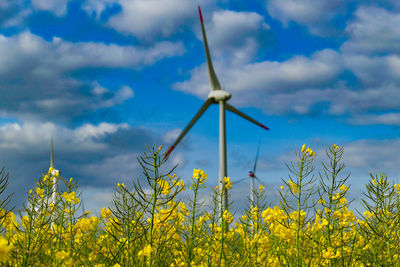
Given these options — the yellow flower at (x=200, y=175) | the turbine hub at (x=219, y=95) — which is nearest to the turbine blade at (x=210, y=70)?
the turbine hub at (x=219, y=95)

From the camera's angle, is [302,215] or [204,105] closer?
[302,215]

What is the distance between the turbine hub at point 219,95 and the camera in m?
25.2

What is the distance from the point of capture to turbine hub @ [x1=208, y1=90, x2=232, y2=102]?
82.6ft

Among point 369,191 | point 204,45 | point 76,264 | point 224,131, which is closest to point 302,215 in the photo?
point 369,191

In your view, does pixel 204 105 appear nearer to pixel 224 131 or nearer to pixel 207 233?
pixel 224 131

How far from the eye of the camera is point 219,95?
993 inches

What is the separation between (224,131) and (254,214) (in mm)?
15773

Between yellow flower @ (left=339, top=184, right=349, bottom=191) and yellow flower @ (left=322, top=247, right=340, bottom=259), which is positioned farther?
yellow flower @ (left=339, top=184, right=349, bottom=191)

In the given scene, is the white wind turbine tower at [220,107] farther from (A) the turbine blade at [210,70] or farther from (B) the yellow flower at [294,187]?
(B) the yellow flower at [294,187]

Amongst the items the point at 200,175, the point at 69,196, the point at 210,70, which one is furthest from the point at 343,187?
the point at 210,70

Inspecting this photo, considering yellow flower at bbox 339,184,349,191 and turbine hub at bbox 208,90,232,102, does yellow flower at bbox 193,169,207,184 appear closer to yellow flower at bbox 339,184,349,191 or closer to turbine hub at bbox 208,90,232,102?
yellow flower at bbox 339,184,349,191

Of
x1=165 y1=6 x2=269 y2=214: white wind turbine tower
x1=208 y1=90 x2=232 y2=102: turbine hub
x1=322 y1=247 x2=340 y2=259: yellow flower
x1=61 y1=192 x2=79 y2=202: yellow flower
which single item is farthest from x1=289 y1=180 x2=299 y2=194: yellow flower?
x1=208 y1=90 x2=232 y2=102: turbine hub

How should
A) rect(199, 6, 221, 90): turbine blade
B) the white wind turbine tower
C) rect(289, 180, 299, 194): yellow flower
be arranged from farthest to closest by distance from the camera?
rect(199, 6, 221, 90): turbine blade, the white wind turbine tower, rect(289, 180, 299, 194): yellow flower

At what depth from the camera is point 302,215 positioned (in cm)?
480
